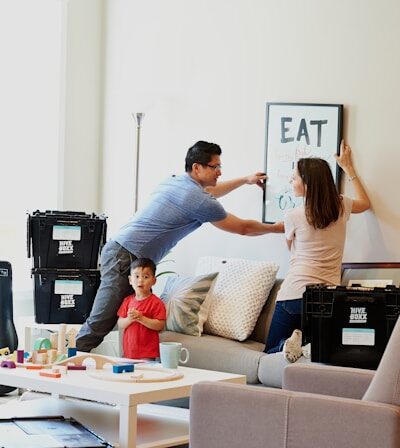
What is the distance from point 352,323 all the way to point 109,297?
5.10ft

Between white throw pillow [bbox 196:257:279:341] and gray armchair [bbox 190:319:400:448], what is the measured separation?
7.55 ft

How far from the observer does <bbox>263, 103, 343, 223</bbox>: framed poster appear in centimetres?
552

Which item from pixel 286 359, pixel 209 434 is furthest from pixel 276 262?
pixel 209 434

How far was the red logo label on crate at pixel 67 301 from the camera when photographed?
5.73m

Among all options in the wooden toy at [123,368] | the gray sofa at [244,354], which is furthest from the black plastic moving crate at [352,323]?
the wooden toy at [123,368]

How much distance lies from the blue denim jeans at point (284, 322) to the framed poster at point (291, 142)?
0.83 metres

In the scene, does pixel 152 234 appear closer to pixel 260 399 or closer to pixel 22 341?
pixel 22 341

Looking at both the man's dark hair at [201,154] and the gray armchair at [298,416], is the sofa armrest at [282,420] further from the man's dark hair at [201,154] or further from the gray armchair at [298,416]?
the man's dark hair at [201,154]

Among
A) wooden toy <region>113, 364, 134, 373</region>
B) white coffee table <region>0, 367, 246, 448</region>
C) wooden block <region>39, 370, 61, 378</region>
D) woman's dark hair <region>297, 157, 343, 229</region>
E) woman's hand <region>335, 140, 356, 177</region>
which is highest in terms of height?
woman's hand <region>335, 140, 356, 177</region>

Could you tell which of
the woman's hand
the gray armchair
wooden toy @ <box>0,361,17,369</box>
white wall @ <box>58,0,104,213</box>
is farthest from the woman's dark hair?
the gray armchair

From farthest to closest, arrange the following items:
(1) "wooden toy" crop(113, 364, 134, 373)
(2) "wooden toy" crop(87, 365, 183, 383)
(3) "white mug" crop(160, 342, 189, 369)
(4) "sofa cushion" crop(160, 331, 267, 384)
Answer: (4) "sofa cushion" crop(160, 331, 267, 384) → (3) "white mug" crop(160, 342, 189, 369) → (1) "wooden toy" crop(113, 364, 134, 373) → (2) "wooden toy" crop(87, 365, 183, 383)

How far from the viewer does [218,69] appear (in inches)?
238

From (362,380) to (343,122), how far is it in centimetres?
241

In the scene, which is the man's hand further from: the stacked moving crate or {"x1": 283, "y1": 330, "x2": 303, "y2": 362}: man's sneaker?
{"x1": 283, "y1": 330, "x2": 303, "y2": 362}: man's sneaker
